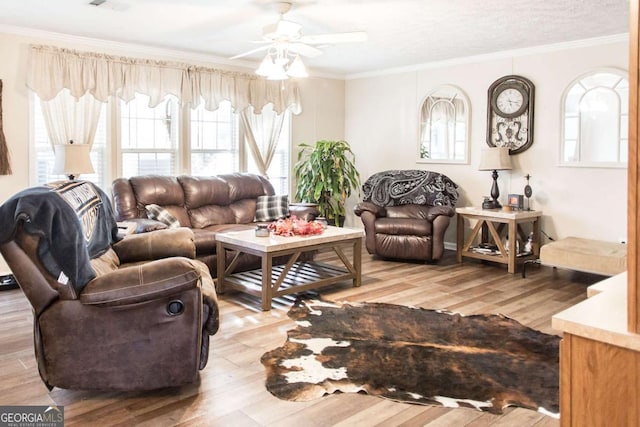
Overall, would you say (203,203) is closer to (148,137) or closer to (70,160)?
(148,137)

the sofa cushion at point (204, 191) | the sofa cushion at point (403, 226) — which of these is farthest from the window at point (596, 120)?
the sofa cushion at point (204, 191)

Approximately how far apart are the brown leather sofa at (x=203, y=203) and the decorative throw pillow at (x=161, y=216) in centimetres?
8

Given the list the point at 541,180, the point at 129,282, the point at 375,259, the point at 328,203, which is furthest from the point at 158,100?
the point at 541,180

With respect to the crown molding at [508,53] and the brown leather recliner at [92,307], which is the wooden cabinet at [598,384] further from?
the crown molding at [508,53]

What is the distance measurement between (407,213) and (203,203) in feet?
7.50

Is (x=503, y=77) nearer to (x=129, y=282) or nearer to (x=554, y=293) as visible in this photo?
(x=554, y=293)

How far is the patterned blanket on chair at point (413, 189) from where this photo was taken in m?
6.18

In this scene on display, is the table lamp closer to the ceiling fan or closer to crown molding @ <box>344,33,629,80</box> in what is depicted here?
crown molding @ <box>344,33,629,80</box>

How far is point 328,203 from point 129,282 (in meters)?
4.57

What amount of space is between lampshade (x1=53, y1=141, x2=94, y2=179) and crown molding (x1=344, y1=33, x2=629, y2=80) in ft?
13.6

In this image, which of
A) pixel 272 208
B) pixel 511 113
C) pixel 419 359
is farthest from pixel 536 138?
Answer: pixel 419 359

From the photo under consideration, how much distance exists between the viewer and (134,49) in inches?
223

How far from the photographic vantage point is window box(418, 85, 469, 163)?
643 cm

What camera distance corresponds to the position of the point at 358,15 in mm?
4434
